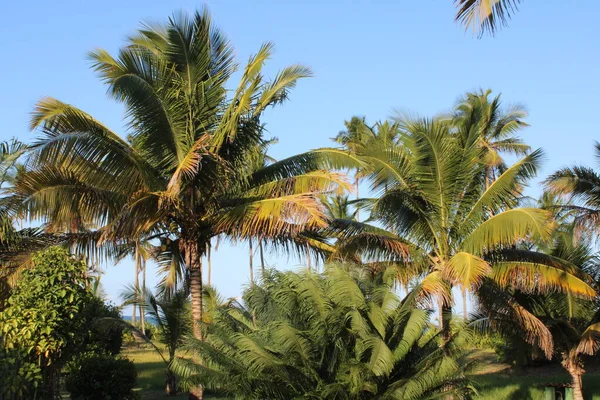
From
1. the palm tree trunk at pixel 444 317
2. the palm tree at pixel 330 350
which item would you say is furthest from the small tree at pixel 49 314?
the palm tree trunk at pixel 444 317

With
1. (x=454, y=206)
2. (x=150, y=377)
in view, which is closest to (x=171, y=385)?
(x=150, y=377)

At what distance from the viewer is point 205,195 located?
16344 millimetres

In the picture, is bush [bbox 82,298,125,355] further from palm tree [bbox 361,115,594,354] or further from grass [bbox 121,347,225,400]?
palm tree [bbox 361,115,594,354]

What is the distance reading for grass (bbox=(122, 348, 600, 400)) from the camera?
21.8 m

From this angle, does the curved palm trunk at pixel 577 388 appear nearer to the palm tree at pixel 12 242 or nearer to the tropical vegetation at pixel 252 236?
the tropical vegetation at pixel 252 236

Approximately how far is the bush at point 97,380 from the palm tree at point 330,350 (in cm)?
439

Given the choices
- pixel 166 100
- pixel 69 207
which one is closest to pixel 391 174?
pixel 166 100

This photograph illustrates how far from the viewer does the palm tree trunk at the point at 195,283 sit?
1584 centimetres

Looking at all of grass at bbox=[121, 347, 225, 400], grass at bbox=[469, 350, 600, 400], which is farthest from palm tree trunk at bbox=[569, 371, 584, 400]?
grass at bbox=[121, 347, 225, 400]

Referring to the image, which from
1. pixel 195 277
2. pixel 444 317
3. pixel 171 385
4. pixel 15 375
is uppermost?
pixel 195 277

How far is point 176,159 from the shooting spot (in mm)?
16141

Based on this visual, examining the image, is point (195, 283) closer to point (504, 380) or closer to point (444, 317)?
point (444, 317)

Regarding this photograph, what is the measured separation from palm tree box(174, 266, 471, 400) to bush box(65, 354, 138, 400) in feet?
14.4

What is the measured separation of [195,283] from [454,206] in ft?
20.8
